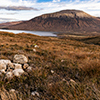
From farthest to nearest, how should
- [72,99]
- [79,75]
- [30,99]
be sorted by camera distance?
[79,75], [30,99], [72,99]

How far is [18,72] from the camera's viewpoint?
3.94 m

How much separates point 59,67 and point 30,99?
2415 mm

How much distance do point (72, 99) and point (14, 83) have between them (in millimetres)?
2061

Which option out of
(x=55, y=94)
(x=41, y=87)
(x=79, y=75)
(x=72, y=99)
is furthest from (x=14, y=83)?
(x=79, y=75)

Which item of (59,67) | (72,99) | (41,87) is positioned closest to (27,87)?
(41,87)

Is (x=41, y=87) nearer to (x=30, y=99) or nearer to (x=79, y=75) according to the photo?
(x=30, y=99)

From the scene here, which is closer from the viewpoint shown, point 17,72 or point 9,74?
point 9,74

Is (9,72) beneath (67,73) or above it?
above

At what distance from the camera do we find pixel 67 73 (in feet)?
14.0

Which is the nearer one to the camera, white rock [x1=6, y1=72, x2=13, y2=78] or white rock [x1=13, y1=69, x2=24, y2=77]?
white rock [x1=6, y1=72, x2=13, y2=78]

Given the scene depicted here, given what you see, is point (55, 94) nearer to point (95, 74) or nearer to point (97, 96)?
point (97, 96)

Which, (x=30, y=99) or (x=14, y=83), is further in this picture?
(x=14, y=83)

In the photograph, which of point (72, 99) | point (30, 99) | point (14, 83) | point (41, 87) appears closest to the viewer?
point (72, 99)

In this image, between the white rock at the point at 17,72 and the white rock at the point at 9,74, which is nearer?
the white rock at the point at 9,74
